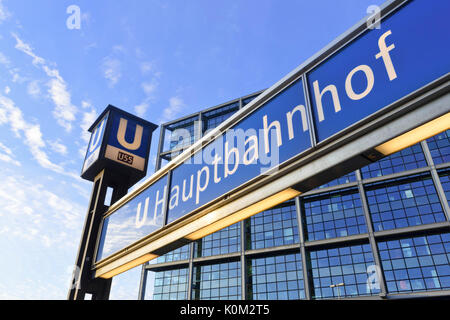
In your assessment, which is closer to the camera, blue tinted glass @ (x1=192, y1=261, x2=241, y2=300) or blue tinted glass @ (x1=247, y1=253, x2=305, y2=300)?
blue tinted glass @ (x1=247, y1=253, x2=305, y2=300)

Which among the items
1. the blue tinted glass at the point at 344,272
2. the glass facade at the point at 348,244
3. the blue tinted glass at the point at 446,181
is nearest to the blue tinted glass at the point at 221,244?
the glass facade at the point at 348,244

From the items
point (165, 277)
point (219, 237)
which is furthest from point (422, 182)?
point (165, 277)

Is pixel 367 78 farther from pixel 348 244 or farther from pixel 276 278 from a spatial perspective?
pixel 276 278

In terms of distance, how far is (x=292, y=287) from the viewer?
4109cm

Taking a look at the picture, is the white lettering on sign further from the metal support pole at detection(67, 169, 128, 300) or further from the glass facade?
the glass facade

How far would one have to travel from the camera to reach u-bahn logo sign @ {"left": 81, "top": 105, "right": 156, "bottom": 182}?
5.34 m

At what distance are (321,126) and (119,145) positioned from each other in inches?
161

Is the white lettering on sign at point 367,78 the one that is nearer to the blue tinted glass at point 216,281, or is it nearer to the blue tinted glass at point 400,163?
the blue tinted glass at point 400,163

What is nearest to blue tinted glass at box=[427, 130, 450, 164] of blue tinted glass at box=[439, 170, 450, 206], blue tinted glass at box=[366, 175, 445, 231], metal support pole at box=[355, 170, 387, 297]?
blue tinted glass at box=[439, 170, 450, 206]

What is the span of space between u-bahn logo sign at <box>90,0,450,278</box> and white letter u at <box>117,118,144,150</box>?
90.0 inches

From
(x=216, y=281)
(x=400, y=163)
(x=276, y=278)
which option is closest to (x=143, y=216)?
(x=276, y=278)

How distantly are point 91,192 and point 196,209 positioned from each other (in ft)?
10.4
